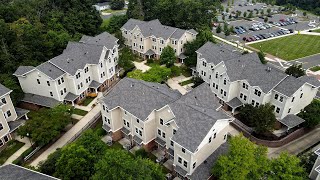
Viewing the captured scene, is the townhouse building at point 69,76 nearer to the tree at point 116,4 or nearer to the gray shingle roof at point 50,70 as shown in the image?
the gray shingle roof at point 50,70

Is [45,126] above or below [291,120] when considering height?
above

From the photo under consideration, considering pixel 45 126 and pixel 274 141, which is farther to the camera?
pixel 274 141

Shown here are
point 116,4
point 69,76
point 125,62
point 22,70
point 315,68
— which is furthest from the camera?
point 116,4

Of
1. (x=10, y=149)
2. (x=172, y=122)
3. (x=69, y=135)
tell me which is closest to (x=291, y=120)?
(x=172, y=122)

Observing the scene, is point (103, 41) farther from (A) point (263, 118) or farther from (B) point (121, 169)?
(B) point (121, 169)

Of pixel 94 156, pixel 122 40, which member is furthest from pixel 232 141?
pixel 122 40
